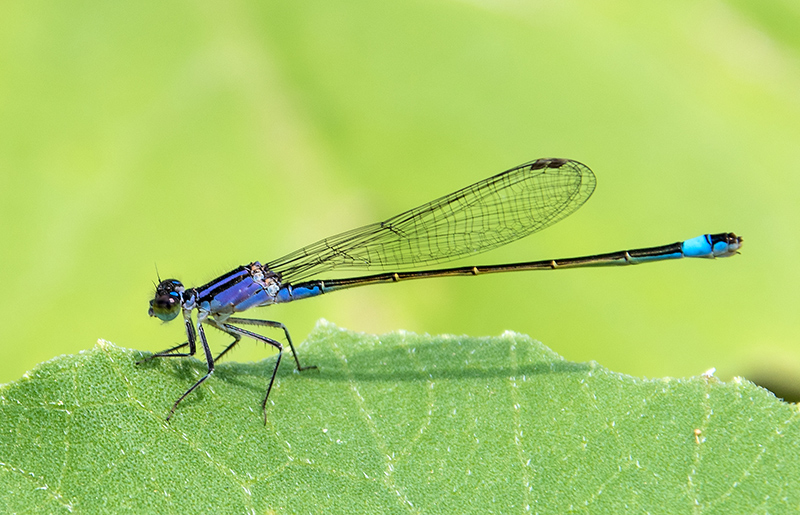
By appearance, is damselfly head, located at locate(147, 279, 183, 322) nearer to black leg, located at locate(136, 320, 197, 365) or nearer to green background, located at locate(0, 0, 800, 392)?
black leg, located at locate(136, 320, 197, 365)

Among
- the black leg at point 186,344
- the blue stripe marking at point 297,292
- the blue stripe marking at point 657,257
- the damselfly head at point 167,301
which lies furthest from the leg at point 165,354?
the blue stripe marking at point 657,257

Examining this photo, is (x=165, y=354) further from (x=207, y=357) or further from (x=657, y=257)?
(x=657, y=257)

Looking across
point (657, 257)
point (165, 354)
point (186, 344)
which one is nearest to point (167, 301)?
point (186, 344)

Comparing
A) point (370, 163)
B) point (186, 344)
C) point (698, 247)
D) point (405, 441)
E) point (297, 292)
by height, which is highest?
point (370, 163)

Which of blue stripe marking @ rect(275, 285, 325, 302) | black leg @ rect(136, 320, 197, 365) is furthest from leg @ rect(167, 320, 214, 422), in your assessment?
blue stripe marking @ rect(275, 285, 325, 302)

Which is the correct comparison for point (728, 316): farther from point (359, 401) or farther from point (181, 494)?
point (181, 494)
